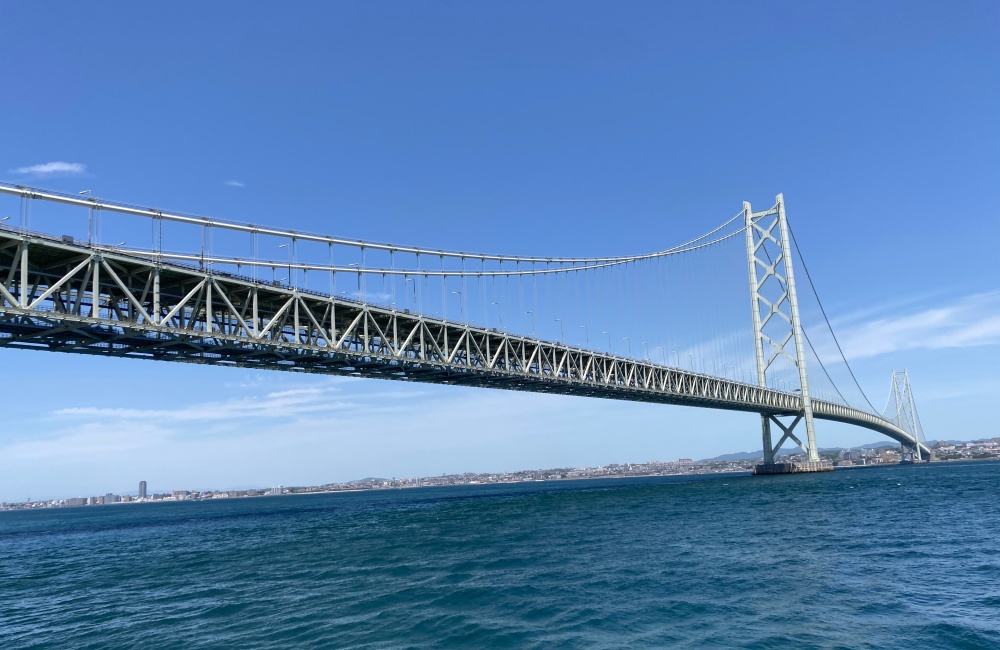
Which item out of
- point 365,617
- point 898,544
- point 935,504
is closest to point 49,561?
point 365,617

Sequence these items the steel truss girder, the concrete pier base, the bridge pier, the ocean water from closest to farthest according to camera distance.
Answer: the ocean water, the steel truss girder, the concrete pier base, the bridge pier

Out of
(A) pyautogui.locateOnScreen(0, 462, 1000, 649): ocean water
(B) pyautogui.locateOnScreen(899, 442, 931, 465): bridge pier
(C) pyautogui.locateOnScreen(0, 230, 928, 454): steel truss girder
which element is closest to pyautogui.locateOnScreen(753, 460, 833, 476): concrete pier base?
(C) pyautogui.locateOnScreen(0, 230, 928, 454): steel truss girder

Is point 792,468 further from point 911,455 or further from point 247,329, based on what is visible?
point 911,455

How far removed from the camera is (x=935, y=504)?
34.9m

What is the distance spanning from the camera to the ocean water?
11852 mm

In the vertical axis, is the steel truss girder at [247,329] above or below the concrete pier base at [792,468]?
above

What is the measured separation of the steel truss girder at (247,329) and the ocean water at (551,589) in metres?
9.78

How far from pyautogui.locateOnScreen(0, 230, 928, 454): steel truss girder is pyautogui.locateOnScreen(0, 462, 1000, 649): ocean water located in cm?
978

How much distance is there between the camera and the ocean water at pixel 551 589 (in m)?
11.9

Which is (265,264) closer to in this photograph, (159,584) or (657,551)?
(159,584)

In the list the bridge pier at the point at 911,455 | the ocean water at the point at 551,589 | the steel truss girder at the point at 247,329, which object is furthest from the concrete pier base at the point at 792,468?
the bridge pier at the point at 911,455

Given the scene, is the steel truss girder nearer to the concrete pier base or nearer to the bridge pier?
the concrete pier base

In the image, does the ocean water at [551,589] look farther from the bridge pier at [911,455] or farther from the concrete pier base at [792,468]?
the bridge pier at [911,455]

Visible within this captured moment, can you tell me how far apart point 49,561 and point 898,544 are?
35.1 metres
